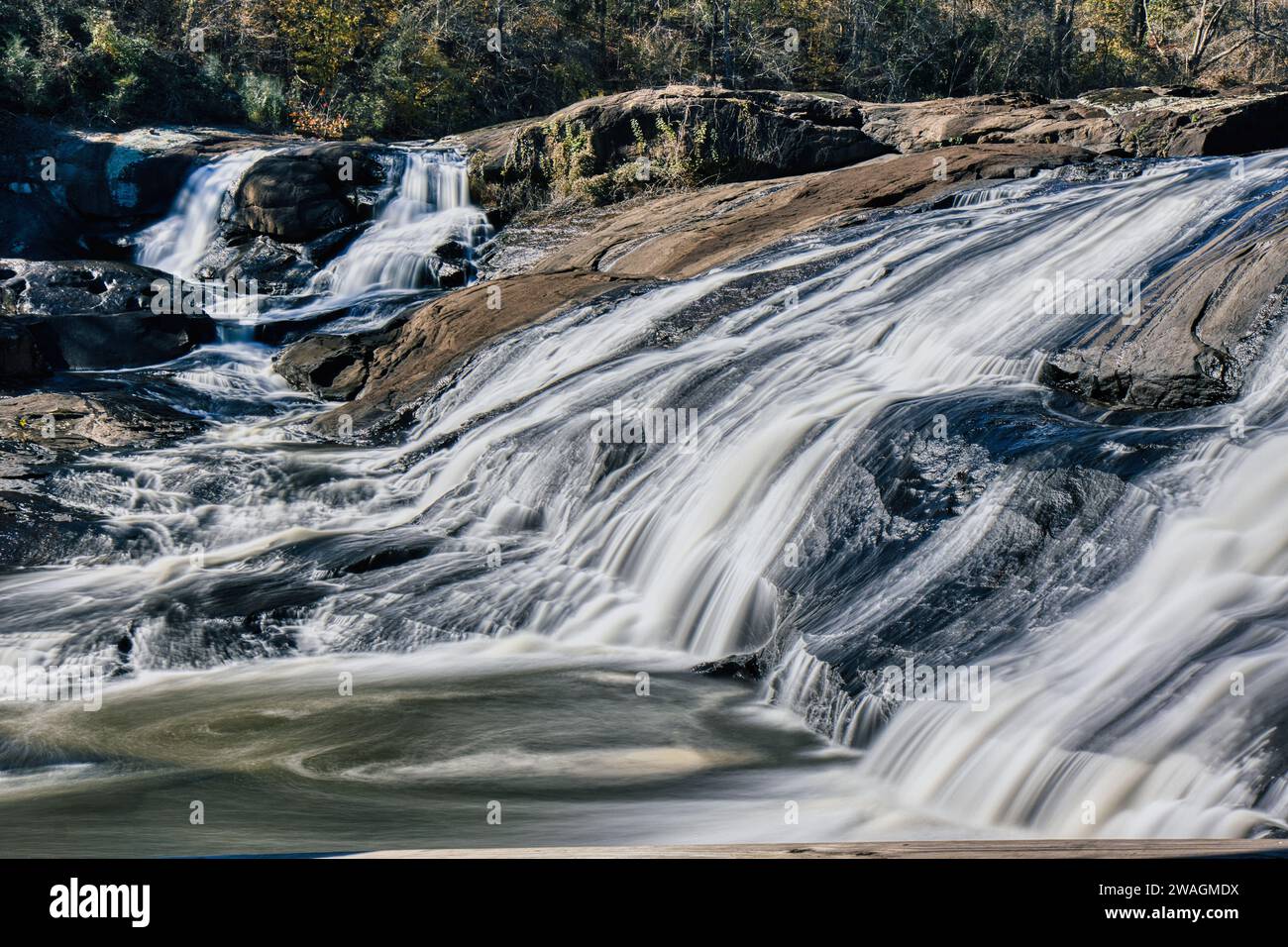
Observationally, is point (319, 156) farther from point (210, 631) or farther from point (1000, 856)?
point (1000, 856)

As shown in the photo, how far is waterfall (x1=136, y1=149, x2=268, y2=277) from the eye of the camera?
18.1 meters

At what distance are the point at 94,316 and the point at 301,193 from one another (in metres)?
4.90

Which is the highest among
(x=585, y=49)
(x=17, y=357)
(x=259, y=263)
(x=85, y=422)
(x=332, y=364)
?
(x=585, y=49)

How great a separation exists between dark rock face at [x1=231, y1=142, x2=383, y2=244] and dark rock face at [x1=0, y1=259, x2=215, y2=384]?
3.02 metres

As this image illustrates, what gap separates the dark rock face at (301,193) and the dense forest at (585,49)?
5.33m

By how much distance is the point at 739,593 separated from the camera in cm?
644

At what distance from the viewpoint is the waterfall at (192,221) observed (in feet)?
59.3

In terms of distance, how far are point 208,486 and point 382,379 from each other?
3152 mm

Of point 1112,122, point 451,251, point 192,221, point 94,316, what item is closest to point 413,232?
point 451,251

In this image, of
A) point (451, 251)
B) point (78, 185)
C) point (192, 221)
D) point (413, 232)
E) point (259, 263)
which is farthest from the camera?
point (78, 185)

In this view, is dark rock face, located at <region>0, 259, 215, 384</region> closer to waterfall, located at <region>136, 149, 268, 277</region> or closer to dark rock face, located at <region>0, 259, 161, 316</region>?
dark rock face, located at <region>0, 259, 161, 316</region>

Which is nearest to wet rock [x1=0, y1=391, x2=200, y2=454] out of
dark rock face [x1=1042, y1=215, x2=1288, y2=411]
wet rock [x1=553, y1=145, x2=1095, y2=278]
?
wet rock [x1=553, y1=145, x2=1095, y2=278]

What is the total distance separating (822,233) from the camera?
41.7 ft

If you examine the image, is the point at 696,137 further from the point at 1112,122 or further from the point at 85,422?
the point at 85,422
